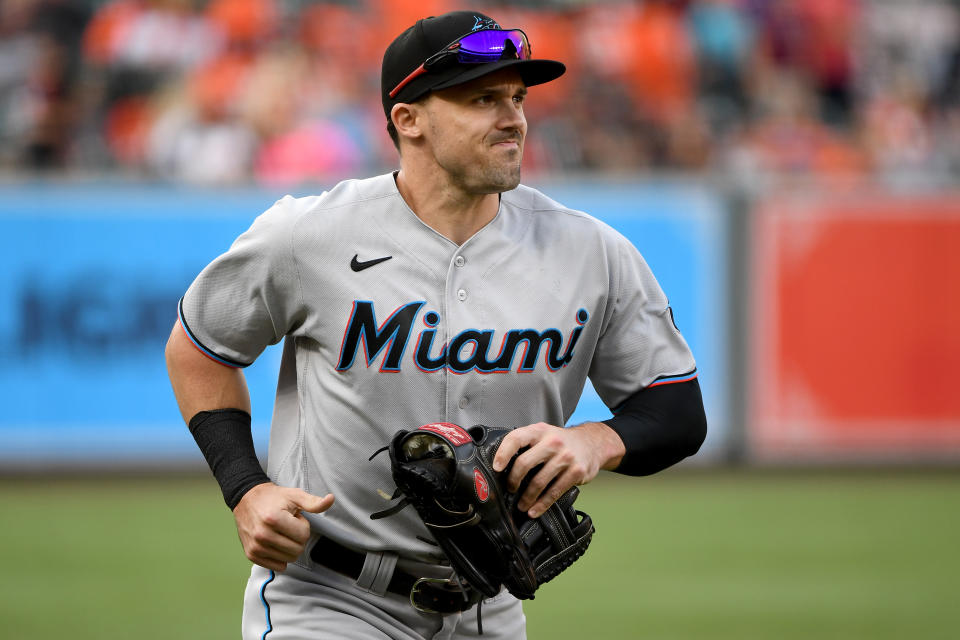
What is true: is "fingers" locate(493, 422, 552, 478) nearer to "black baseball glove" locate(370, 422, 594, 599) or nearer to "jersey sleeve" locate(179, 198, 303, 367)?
"black baseball glove" locate(370, 422, 594, 599)

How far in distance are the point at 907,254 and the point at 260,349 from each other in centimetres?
806

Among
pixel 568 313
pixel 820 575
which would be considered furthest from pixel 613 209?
pixel 568 313

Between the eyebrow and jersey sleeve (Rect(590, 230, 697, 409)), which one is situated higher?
the eyebrow

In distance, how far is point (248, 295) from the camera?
3.54m

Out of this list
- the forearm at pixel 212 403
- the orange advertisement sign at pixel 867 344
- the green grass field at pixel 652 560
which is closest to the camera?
the forearm at pixel 212 403

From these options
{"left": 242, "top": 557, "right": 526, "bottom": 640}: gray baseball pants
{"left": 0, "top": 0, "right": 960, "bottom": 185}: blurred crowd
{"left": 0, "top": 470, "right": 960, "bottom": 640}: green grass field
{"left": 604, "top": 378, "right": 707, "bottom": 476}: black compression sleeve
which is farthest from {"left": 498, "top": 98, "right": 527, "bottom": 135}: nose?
{"left": 0, "top": 0, "right": 960, "bottom": 185}: blurred crowd

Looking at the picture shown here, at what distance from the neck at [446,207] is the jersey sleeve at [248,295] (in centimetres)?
35

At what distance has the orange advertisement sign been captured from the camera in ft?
34.9

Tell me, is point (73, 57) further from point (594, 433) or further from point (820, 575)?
point (594, 433)

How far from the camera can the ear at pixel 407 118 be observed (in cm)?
364

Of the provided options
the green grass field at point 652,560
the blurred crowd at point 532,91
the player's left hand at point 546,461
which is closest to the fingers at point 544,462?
the player's left hand at point 546,461

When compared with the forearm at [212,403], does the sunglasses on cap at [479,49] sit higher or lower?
higher

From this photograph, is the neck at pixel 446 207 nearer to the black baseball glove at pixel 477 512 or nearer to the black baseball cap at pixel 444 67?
the black baseball cap at pixel 444 67

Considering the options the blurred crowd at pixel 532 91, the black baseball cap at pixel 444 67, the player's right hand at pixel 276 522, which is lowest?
the player's right hand at pixel 276 522
